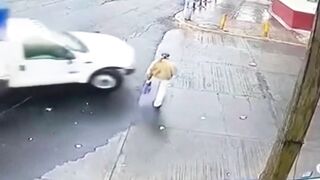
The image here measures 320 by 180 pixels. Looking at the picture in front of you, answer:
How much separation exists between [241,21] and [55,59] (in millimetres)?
14742

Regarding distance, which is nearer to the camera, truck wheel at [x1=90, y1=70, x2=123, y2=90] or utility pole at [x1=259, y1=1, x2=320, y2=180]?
utility pole at [x1=259, y1=1, x2=320, y2=180]

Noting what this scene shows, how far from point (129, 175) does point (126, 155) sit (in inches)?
29.6

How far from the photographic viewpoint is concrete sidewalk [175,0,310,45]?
70.1ft

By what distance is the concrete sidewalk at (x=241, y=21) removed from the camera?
21378 mm

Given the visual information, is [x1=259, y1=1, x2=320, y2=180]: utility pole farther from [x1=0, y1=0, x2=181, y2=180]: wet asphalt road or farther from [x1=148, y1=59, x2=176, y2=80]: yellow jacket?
[x1=148, y1=59, x2=176, y2=80]: yellow jacket

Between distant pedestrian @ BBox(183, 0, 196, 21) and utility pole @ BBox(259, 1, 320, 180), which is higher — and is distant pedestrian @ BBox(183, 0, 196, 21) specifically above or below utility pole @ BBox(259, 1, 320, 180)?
below

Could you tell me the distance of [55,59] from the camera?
36.3 feet

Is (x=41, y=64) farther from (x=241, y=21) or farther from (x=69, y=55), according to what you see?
(x=241, y=21)

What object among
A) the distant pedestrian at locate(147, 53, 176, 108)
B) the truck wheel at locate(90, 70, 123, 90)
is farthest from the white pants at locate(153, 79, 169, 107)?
the truck wheel at locate(90, 70, 123, 90)

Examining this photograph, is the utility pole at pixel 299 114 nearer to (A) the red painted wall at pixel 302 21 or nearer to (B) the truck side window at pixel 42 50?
(B) the truck side window at pixel 42 50

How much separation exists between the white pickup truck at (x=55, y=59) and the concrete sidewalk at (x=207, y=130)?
1.46 metres

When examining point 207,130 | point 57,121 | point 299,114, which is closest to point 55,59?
point 57,121

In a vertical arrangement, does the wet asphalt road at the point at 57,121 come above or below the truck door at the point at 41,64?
below

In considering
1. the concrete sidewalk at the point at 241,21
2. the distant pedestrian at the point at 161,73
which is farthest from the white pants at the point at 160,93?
the concrete sidewalk at the point at 241,21
